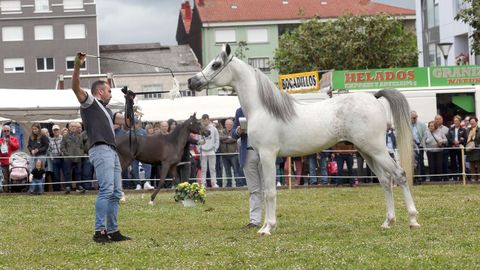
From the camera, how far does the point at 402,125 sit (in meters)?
12.3

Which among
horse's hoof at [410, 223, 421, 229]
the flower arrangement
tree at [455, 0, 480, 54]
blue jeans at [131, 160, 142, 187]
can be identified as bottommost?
horse's hoof at [410, 223, 421, 229]

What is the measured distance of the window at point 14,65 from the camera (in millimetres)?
78875

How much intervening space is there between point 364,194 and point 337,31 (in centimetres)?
3942

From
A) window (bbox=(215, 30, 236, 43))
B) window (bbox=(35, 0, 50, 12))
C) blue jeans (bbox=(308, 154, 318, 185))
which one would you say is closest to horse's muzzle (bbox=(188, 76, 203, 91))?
blue jeans (bbox=(308, 154, 318, 185))

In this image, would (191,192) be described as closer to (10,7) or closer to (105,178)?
(105,178)

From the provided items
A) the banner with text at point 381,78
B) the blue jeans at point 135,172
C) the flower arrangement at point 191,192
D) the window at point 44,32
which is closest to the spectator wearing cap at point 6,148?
the blue jeans at point 135,172

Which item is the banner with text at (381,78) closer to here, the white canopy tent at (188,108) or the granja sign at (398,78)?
the granja sign at (398,78)

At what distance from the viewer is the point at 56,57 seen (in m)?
79.6

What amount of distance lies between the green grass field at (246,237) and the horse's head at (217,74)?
2.06m

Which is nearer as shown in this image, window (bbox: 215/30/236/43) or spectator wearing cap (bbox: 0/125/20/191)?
spectator wearing cap (bbox: 0/125/20/191)

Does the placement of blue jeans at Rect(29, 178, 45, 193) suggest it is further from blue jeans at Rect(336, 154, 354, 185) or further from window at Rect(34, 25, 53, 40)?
window at Rect(34, 25, 53, 40)

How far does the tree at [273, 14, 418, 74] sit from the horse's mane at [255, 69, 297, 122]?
45.4 m

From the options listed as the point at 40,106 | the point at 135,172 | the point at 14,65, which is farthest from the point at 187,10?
the point at 135,172

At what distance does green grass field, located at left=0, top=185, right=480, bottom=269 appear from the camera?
8977 mm
